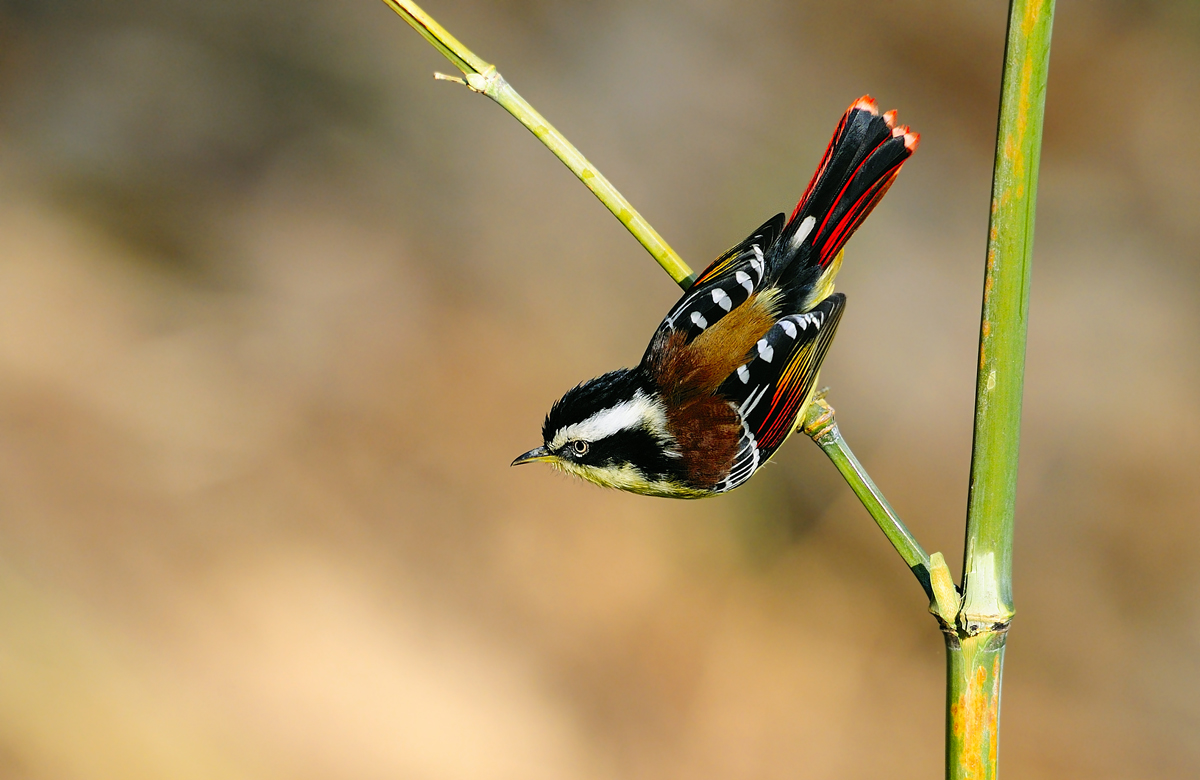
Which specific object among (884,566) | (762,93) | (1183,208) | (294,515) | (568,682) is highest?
Answer: (762,93)

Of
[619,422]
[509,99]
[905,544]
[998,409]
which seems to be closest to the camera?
[998,409]

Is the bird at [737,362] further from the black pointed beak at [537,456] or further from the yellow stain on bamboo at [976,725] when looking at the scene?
the yellow stain on bamboo at [976,725]

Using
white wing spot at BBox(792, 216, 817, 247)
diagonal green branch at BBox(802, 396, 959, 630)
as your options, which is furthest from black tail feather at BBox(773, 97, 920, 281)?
diagonal green branch at BBox(802, 396, 959, 630)

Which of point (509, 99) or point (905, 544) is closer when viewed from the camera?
point (905, 544)

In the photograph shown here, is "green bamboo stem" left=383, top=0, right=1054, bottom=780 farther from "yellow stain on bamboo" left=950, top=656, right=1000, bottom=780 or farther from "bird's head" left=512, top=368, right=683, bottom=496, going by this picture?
"bird's head" left=512, top=368, right=683, bottom=496

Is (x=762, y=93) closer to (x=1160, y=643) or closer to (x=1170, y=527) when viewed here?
(x=1170, y=527)

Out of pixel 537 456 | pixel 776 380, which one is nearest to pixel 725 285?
pixel 776 380

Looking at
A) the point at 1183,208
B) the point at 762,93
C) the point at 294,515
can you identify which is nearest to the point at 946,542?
the point at 1183,208

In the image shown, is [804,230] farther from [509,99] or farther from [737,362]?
[509,99]
